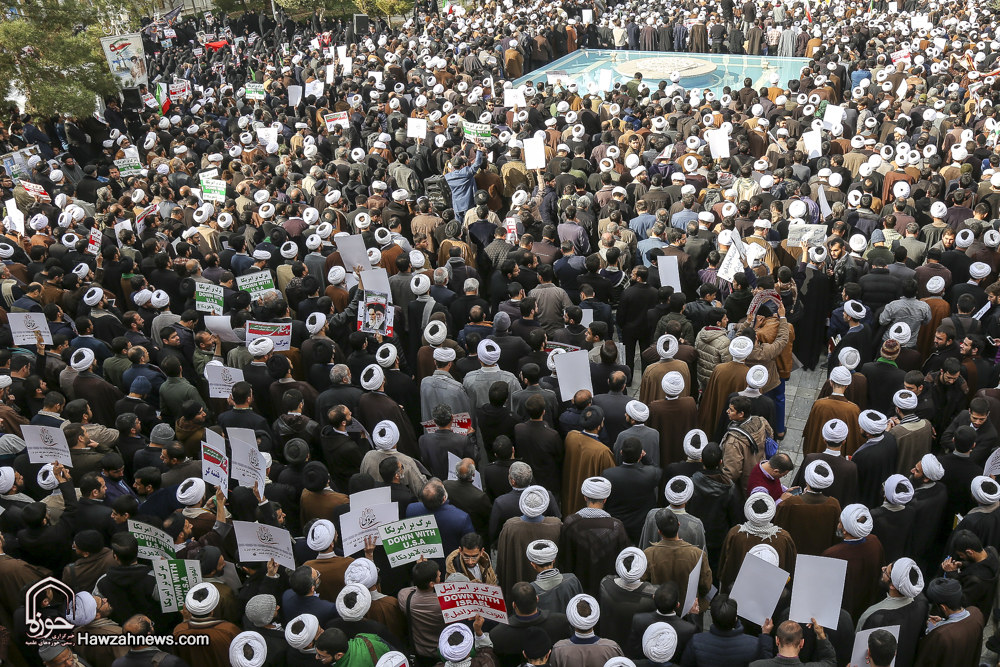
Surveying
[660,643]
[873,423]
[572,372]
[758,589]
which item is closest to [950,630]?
[758,589]

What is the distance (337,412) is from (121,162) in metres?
9.60

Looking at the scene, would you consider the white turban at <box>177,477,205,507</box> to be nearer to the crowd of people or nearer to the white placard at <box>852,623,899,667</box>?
the crowd of people

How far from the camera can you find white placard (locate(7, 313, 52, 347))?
823 centimetres

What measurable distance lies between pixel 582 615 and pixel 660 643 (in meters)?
0.45

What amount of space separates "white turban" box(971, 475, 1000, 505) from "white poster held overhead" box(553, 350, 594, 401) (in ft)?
9.53

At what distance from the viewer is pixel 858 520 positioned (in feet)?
16.5

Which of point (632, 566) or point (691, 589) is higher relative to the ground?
point (632, 566)

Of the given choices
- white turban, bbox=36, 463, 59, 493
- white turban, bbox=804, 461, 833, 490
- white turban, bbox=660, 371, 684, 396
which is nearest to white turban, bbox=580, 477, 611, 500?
white turban, bbox=804, 461, 833, 490

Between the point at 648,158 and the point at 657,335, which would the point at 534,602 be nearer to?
the point at 657,335

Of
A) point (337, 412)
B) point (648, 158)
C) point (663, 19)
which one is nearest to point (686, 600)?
point (337, 412)

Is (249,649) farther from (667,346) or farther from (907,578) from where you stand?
(667,346)

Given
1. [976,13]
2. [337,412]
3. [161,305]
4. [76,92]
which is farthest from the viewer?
[976,13]

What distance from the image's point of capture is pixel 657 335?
794 centimetres

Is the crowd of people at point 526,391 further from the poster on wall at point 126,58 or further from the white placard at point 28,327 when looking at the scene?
the poster on wall at point 126,58
